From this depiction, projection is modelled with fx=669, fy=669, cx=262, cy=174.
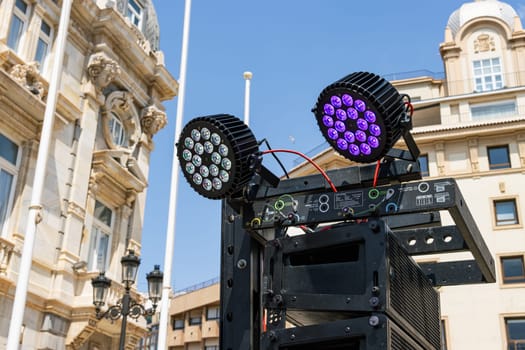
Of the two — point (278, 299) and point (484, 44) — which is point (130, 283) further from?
point (484, 44)

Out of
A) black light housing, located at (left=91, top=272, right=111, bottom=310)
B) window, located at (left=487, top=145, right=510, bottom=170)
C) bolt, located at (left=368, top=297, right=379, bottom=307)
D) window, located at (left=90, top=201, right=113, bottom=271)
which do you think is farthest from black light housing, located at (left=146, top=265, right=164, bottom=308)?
window, located at (left=487, top=145, right=510, bottom=170)

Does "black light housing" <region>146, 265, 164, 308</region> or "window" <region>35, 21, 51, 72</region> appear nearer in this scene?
"black light housing" <region>146, 265, 164, 308</region>

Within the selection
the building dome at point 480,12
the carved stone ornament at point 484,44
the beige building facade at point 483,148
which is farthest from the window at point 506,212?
the building dome at point 480,12

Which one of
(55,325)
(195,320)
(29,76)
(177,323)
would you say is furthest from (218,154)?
(177,323)

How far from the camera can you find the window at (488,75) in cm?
3199

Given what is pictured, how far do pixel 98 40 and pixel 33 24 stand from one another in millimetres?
2263

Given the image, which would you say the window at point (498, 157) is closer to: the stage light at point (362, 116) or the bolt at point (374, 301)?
the stage light at point (362, 116)

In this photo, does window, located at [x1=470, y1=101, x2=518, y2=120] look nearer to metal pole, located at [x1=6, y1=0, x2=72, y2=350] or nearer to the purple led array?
metal pole, located at [x1=6, y1=0, x2=72, y2=350]

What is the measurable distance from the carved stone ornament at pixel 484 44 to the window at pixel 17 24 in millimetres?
23848

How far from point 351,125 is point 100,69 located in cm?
1443

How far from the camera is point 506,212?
2781 centimetres

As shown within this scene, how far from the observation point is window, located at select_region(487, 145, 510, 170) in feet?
92.8

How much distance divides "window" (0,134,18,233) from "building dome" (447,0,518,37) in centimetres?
2552

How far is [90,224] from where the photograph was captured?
1630 centimetres
